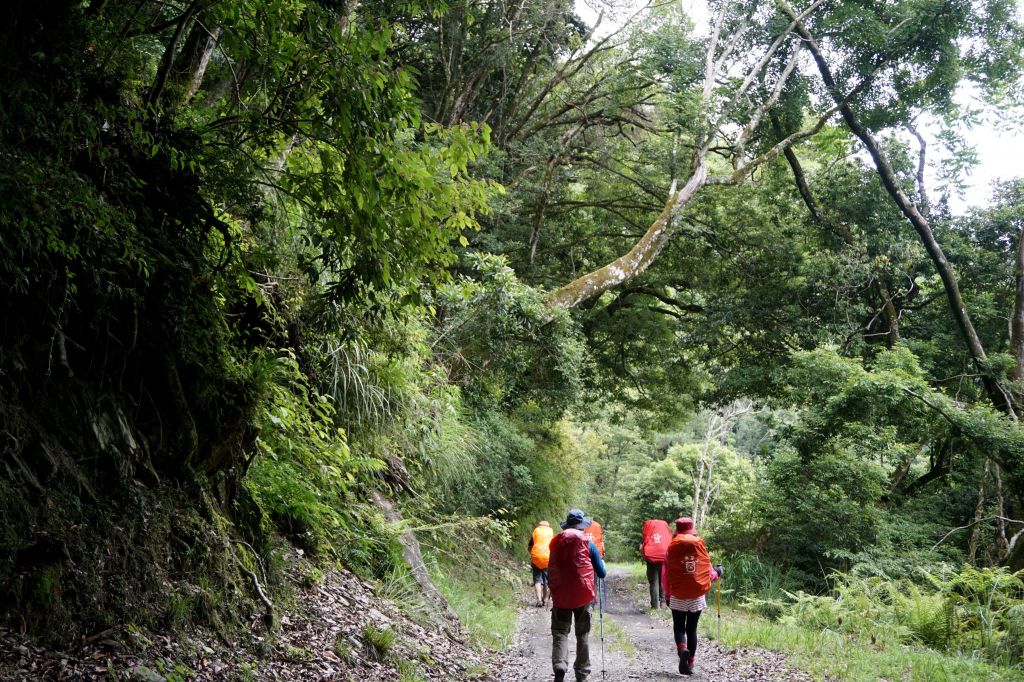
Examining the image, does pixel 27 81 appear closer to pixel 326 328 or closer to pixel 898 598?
pixel 326 328

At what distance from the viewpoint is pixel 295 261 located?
300 inches

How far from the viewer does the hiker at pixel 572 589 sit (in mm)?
7043

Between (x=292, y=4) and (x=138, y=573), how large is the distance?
11.9ft

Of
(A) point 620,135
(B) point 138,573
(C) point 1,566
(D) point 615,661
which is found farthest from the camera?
(A) point 620,135

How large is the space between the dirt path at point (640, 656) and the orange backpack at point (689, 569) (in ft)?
2.74

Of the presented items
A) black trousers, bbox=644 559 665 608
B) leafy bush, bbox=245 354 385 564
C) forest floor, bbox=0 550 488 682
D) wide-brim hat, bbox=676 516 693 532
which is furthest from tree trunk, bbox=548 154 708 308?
forest floor, bbox=0 550 488 682

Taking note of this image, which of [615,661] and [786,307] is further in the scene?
[786,307]

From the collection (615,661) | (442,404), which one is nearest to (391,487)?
(442,404)

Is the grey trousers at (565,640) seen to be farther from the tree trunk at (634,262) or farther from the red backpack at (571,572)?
the tree trunk at (634,262)

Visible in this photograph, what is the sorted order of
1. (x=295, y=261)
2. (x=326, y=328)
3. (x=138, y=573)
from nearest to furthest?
1. (x=138, y=573)
2. (x=326, y=328)
3. (x=295, y=261)

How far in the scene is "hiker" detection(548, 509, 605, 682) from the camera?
704 centimetres

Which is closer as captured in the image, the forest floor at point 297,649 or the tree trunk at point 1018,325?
the forest floor at point 297,649

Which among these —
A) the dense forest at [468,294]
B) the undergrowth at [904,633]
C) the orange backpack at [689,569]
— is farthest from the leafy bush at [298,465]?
the undergrowth at [904,633]

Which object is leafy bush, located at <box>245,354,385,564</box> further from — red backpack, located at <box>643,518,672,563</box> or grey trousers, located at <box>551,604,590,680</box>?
red backpack, located at <box>643,518,672,563</box>
